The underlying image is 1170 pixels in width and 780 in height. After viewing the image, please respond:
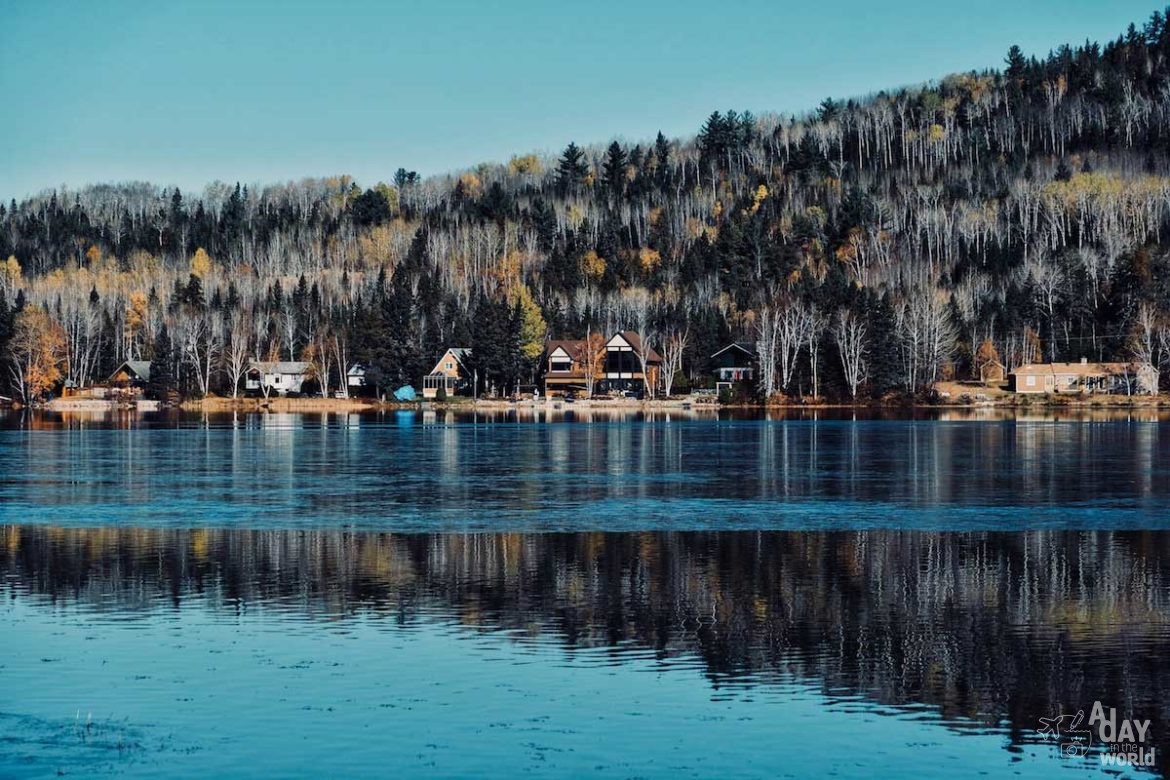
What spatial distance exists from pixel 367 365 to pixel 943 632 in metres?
113

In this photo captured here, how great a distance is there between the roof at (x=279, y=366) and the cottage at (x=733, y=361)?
4181 centimetres

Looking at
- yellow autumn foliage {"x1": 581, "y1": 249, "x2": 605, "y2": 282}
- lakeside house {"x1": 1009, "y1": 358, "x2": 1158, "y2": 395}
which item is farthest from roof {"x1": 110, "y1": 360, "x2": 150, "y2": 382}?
lakeside house {"x1": 1009, "y1": 358, "x2": 1158, "y2": 395}

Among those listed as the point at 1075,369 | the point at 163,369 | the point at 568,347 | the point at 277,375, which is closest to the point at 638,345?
the point at 568,347

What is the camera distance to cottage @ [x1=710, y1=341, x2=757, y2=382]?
5074 inches

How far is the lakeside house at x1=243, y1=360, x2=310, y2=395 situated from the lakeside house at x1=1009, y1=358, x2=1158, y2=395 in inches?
2720

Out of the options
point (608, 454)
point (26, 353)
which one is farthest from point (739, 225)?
point (608, 454)

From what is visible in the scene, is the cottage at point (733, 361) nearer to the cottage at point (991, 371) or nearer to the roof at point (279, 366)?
the cottage at point (991, 371)

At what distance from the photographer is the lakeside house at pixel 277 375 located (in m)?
138

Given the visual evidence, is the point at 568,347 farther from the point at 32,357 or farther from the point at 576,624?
the point at 576,624

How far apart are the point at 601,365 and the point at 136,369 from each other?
48126 mm

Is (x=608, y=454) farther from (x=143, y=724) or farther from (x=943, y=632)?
(x=143, y=724)

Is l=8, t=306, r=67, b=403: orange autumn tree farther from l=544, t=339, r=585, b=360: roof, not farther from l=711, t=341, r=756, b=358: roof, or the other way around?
A: l=711, t=341, r=756, b=358: roof

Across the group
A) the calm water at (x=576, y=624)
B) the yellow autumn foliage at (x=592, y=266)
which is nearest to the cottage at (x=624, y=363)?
the yellow autumn foliage at (x=592, y=266)

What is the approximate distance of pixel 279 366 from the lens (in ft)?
467
